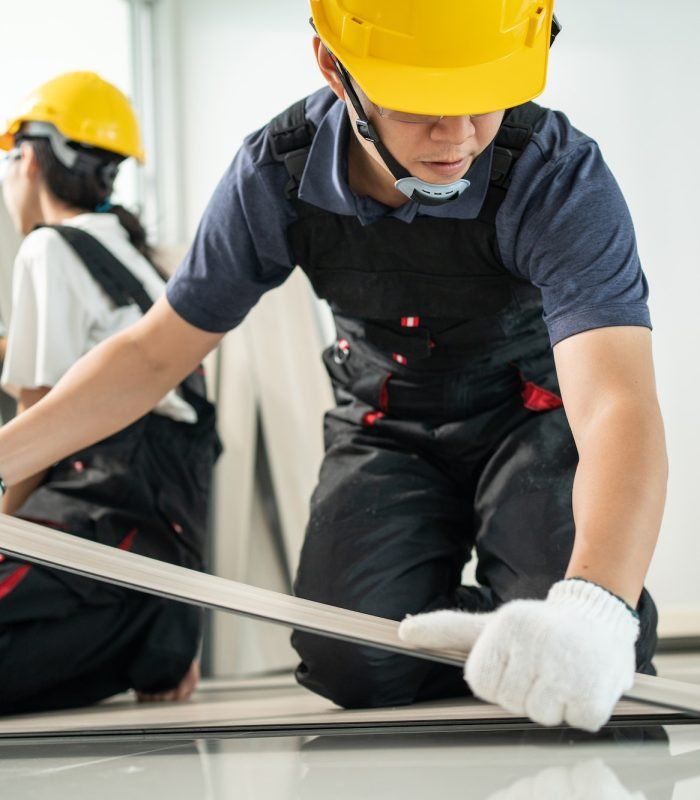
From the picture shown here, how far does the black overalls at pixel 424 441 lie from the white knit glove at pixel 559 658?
1.80 ft

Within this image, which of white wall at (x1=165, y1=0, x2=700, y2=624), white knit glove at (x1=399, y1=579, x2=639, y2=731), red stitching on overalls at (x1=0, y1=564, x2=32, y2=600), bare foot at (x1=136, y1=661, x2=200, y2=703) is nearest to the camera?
white knit glove at (x1=399, y1=579, x2=639, y2=731)

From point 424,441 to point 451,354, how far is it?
0.17 metres

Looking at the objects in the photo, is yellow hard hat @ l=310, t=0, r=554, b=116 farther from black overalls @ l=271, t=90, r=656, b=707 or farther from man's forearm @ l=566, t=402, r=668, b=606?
man's forearm @ l=566, t=402, r=668, b=606

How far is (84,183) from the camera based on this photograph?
104 inches

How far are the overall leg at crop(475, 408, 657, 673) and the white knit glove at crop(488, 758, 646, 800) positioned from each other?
0.52m

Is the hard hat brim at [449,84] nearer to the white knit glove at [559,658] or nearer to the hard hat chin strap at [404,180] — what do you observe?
the hard hat chin strap at [404,180]

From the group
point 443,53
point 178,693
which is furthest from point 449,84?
point 178,693

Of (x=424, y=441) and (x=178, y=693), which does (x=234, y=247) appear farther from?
(x=178, y=693)

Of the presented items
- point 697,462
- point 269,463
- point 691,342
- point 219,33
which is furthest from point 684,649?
point 219,33

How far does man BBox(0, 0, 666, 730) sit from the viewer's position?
1161 millimetres

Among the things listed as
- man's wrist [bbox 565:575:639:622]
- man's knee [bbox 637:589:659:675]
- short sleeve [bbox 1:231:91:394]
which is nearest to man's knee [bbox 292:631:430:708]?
man's knee [bbox 637:589:659:675]

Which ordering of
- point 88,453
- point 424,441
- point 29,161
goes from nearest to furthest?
1. point 424,441
2. point 88,453
3. point 29,161

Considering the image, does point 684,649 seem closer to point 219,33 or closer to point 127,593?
point 127,593

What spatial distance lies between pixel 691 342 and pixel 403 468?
1563 mm
